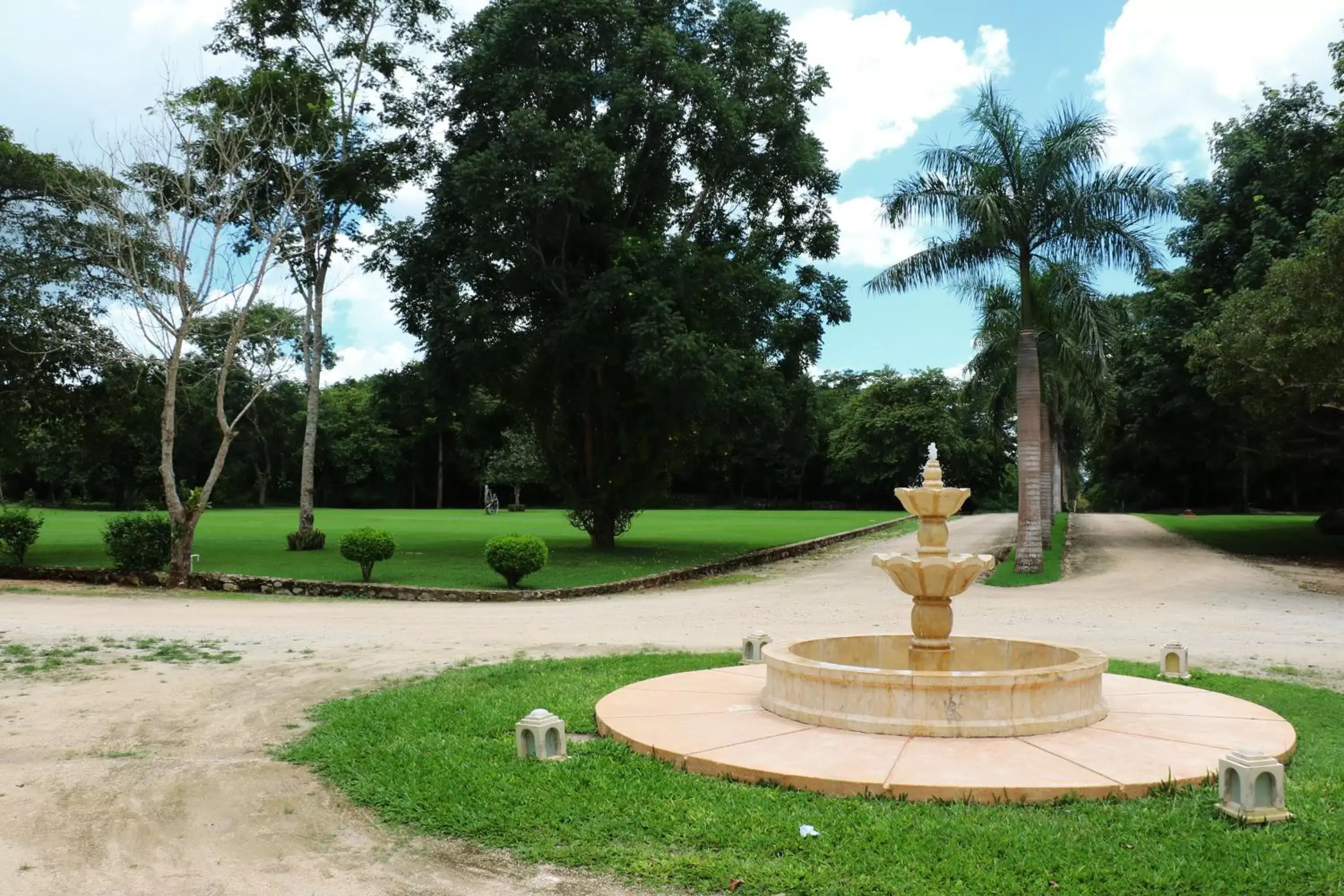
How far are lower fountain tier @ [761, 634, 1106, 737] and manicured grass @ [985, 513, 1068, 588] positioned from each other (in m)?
15.3

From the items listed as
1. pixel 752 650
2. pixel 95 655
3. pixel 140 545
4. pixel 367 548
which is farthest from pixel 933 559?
pixel 140 545

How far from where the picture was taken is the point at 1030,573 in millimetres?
23359

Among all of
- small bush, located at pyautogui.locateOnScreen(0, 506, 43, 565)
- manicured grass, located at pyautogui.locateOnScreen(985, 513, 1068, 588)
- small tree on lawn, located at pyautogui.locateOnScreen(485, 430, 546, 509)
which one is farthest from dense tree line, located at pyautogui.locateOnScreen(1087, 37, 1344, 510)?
small tree on lawn, located at pyautogui.locateOnScreen(485, 430, 546, 509)

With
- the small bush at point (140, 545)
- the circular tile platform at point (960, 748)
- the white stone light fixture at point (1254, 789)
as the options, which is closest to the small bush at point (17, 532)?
the small bush at point (140, 545)

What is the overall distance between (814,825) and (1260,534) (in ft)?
121

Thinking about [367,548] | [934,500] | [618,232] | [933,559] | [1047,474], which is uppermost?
[618,232]

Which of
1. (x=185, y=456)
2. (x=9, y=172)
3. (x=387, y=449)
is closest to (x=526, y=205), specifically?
(x=9, y=172)

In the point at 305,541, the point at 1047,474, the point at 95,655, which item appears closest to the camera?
the point at 95,655

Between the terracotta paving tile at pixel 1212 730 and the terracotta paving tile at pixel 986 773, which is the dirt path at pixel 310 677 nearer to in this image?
the terracotta paving tile at pixel 986 773

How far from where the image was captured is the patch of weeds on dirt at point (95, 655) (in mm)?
10938

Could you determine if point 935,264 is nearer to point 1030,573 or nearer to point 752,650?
point 1030,573

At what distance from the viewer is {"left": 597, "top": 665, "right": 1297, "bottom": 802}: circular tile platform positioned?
5.87m

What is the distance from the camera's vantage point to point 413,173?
3181 cm

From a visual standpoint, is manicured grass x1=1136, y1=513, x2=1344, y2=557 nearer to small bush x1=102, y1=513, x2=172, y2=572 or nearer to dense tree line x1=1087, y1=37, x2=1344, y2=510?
dense tree line x1=1087, y1=37, x2=1344, y2=510
